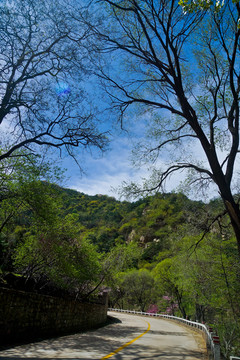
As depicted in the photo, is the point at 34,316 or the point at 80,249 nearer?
the point at 34,316

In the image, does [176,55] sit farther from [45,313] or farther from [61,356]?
[45,313]

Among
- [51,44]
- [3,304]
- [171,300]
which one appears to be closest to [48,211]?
[3,304]

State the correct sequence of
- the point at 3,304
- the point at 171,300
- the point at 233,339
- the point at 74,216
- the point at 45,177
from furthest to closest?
the point at 171,300 → the point at 74,216 → the point at 233,339 → the point at 45,177 → the point at 3,304

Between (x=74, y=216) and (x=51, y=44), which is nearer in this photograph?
(x=51, y=44)

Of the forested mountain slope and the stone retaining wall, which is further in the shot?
the forested mountain slope

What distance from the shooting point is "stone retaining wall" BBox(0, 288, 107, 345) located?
7344mm

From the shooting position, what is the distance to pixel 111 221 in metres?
96.8

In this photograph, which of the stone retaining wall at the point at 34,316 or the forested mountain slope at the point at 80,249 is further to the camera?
the forested mountain slope at the point at 80,249

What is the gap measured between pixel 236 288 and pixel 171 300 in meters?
23.1

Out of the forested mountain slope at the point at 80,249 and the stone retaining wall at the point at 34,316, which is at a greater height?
the forested mountain slope at the point at 80,249

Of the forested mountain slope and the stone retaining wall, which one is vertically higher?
the forested mountain slope

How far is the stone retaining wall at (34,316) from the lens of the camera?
7.34m

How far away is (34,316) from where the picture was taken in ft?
29.1

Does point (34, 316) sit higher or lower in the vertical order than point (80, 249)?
lower
